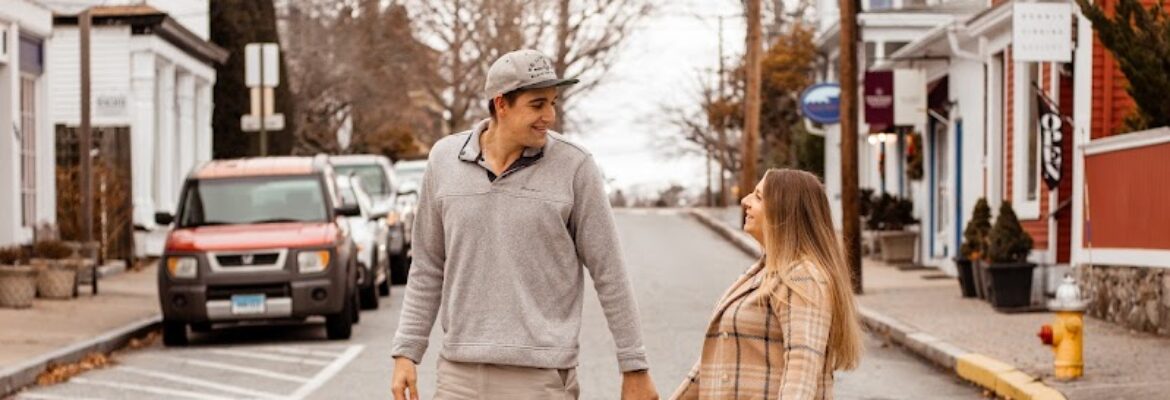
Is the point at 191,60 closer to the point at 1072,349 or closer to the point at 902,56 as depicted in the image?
the point at 902,56

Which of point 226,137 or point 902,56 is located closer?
point 902,56

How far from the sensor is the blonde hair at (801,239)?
583 centimetres

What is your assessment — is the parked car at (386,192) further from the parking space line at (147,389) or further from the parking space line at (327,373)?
the parking space line at (147,389)

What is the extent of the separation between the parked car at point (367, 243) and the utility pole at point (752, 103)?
73.8 feet

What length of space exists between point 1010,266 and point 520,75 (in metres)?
15.8

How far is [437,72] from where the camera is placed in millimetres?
66000

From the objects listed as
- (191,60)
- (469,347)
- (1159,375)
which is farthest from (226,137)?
(469,347)

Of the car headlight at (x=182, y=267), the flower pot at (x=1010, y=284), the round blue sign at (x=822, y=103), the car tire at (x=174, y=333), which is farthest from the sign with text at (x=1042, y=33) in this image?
the round blue sign at (x=822, y=103)

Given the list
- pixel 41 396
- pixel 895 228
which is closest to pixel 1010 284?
pixel 41 396

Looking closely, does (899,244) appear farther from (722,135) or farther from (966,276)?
(722,135)

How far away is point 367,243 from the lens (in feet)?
76.3

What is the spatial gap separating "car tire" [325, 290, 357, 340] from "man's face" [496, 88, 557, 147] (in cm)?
1328

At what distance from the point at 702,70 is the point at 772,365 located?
68.3m

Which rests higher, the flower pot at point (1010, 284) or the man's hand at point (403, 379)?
the man's hand at point (403, 379)
